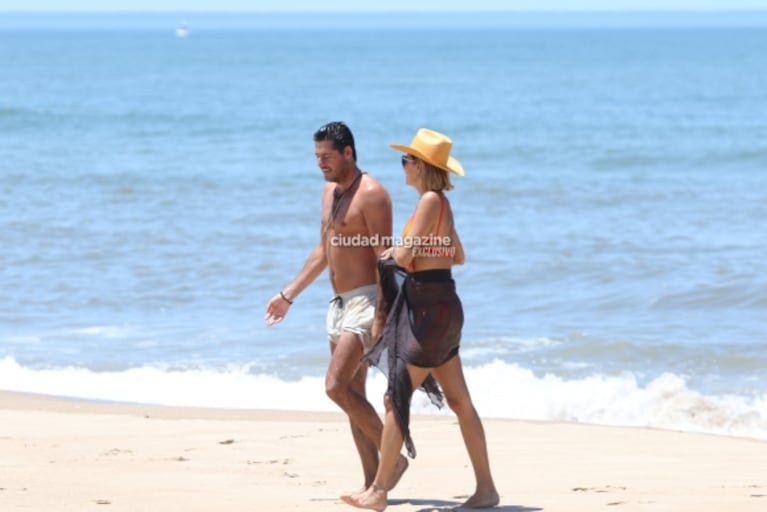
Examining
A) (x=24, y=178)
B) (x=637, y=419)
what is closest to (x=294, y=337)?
Result: (x=637, y=419)

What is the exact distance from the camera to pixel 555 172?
2628 cm

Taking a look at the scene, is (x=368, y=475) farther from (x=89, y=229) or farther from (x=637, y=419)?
(x=89, y=229)

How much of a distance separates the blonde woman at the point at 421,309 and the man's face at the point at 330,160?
1.31ft

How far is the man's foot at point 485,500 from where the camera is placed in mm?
5340

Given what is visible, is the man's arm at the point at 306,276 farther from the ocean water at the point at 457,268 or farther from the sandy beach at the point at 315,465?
the ocean water at the point at 457,268

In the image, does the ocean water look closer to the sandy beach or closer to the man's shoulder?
the sandy beach

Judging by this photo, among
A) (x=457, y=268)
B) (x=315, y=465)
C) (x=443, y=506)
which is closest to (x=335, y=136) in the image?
(x=443, y=506)

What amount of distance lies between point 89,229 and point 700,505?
44.6ft

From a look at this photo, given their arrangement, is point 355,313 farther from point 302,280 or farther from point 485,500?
point 485,500

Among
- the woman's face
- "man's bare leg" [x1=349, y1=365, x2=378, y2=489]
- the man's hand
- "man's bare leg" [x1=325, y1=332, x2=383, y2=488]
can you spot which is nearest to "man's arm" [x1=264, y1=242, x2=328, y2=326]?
the man's hand

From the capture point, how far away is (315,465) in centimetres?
655

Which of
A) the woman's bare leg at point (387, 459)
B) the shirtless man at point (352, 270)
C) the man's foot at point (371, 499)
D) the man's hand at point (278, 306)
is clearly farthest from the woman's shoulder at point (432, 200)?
the man's foot at point (371, 499)

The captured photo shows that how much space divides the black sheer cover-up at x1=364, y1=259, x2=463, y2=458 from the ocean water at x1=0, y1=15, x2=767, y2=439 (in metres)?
3.69

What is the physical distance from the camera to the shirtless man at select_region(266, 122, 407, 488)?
17.9 feet
